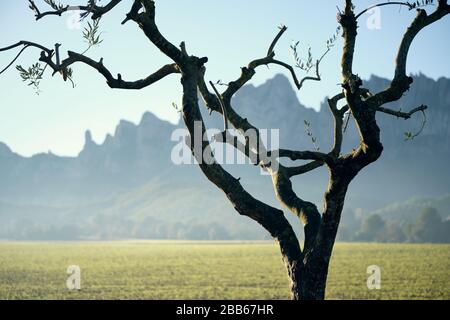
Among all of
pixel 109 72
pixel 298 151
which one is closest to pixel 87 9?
pixel 109 72

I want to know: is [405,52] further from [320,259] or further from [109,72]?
[109,72]

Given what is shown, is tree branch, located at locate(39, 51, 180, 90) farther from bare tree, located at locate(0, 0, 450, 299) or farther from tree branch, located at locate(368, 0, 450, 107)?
tree branch, located at locate(368, 0, 450, 107)

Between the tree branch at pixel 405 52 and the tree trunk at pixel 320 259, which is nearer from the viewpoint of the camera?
the tree trunk at pixel 320 259

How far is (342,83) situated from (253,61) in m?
2.14

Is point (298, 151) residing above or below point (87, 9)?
below

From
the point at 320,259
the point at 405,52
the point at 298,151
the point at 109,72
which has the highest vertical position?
the point at 405,52

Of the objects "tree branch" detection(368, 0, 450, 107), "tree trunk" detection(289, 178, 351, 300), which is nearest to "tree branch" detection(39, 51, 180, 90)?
"tree trunk" detection(289, 178, 351, 300)

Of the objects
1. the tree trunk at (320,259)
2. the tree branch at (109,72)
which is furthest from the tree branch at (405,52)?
the tree branch at (109,72)

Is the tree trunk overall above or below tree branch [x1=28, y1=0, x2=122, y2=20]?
below

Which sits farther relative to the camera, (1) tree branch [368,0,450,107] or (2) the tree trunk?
(1) tree branch [368,0,450,107]

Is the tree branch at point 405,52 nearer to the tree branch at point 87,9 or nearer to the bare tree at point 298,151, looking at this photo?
the bare tree at point 298,151

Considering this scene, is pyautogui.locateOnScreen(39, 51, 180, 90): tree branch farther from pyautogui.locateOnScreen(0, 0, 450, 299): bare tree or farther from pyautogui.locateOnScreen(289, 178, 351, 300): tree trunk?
pyautogui.locateOnScreen(289, 178, 351, 300): tree trunk
